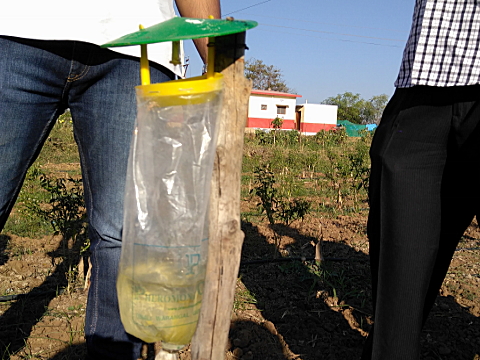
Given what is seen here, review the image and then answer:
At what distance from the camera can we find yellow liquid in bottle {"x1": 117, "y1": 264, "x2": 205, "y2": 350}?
3.26ft

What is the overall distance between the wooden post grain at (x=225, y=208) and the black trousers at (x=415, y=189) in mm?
604

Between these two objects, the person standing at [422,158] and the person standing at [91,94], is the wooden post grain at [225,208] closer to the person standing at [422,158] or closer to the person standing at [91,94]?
the person standing at [91,94]

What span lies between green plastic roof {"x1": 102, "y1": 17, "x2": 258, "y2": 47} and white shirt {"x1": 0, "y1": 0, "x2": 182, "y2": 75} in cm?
37

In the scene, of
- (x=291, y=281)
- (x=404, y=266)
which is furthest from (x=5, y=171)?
(x=291, y=281)

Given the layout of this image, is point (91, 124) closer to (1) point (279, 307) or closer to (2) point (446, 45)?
(2) point (446, 45)

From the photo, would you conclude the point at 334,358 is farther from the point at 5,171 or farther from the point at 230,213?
the point at 5,171

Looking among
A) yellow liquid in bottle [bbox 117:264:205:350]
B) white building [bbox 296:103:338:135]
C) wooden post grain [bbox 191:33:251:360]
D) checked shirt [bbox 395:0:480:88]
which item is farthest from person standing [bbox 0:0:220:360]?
white building [bbox 296:103:338:135]

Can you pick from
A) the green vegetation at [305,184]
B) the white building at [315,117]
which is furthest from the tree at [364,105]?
the green vegetation at [305,184]

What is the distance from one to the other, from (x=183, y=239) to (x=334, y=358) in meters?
1.35

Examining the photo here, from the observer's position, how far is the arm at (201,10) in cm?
129

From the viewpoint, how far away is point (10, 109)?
1.30 m

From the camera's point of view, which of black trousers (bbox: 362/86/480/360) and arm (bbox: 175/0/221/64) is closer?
arm (bbox: 175/0/221/64)

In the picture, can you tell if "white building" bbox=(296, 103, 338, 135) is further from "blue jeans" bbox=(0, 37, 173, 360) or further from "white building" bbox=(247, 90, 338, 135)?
"blue jeans" bbox=(0, 37, 173, 360)

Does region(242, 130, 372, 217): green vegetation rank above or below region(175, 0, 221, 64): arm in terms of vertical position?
below
